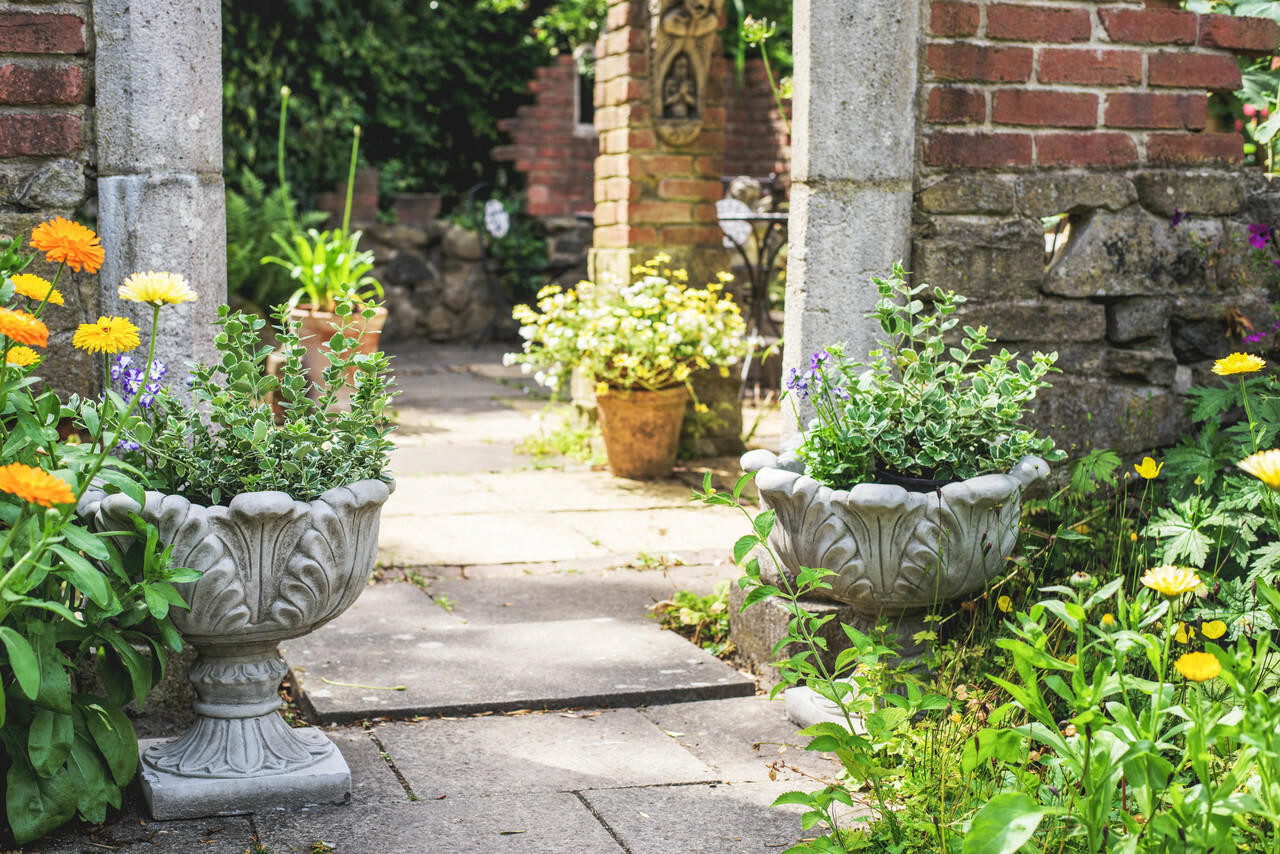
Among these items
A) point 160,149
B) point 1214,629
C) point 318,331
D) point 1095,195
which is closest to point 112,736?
point 160,149

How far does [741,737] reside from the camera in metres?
2.83

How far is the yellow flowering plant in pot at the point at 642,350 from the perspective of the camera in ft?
17.2

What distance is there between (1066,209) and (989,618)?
1089 mm

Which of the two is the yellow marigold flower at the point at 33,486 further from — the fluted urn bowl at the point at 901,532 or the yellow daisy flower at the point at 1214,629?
the yellow daisy flower at the point at 1214,629

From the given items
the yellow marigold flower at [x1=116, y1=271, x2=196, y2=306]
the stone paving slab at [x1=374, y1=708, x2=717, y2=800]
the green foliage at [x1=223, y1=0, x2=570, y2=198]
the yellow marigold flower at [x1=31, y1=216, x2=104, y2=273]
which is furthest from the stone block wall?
the green foliage at [x1=223, y1=0, x2=570, y2=198]

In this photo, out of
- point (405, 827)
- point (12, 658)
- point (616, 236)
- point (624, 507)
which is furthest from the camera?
point (616, 236)

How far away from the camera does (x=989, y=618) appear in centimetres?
286

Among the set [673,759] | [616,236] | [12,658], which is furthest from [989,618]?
[616,236]

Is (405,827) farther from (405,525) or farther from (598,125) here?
(598,125)

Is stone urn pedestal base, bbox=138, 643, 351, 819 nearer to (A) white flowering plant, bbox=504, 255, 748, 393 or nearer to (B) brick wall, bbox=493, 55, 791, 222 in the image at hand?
(A) white flowering plant, bbox=504, 255, 748, 393

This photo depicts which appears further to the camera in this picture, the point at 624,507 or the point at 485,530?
the point at 624,507

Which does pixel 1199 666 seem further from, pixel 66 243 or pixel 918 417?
pixel 66 243

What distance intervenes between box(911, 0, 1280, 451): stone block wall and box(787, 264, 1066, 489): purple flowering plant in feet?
1.43

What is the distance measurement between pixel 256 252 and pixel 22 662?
5840mm
